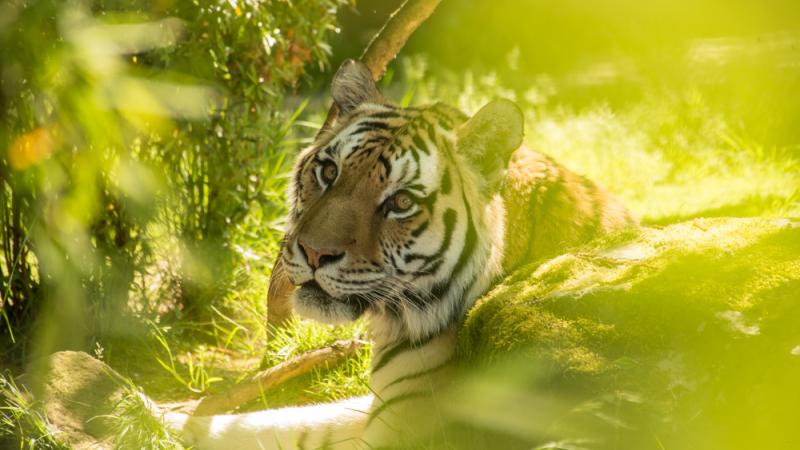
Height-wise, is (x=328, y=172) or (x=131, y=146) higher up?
(x=131, y=146)

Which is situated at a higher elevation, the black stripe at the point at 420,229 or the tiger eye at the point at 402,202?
the tiger eye at the point at 402,202

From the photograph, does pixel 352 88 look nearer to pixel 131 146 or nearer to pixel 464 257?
pixel 464 257

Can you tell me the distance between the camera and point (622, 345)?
7.17ft

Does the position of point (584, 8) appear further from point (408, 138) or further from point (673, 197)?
point (408, 138)

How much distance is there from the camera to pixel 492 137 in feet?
9.78

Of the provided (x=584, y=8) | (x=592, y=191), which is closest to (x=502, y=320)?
(x=592, y=191)

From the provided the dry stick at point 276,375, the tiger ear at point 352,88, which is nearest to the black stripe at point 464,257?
the tiger ear at point 352,88

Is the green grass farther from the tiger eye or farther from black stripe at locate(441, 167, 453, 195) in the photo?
black stripe at locate(441, 167, 453, 195)

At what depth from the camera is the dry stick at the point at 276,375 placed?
392 cm

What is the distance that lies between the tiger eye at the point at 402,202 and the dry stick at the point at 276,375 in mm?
1185

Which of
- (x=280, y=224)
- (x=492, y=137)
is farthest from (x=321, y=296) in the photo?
(x=280, y=224)

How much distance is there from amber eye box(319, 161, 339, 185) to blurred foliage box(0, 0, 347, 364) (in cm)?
119

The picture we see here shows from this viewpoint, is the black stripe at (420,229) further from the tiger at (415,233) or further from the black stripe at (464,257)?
the black stripe at (464,257)

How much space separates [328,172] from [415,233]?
1.36ft
